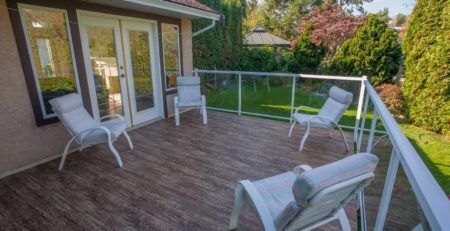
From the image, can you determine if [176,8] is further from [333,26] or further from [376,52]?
[333,26]

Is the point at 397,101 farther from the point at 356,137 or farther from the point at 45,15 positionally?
the point at 45,15

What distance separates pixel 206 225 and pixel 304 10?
20.4 m

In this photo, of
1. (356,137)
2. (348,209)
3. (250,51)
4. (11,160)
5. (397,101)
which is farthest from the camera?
(250,51)

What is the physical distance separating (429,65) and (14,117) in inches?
290

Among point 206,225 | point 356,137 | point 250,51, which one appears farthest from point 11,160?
point 250,51

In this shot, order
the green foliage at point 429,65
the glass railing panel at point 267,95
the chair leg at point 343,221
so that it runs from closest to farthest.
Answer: the chair leg at point 343,221, the green foliage at point 429,65, the glass railing panel at point 267,95

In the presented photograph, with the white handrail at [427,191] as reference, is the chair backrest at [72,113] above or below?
below

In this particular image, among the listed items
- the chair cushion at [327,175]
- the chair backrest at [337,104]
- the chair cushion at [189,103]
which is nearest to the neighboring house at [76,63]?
the chair cushion at [189,103]

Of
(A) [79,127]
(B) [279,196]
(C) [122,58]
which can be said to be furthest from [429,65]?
(A) [79,127]

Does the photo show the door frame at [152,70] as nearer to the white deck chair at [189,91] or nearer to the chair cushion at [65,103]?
the white deck chair at [189,91]

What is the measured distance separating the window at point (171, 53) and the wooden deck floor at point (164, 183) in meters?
1.58

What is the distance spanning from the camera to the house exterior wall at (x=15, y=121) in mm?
2896

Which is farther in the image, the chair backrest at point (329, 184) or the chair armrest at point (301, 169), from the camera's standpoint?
the chair armrest at point (301, 169)

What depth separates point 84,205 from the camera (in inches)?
96.9
